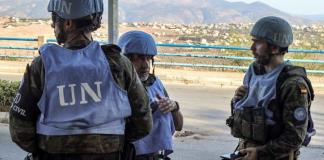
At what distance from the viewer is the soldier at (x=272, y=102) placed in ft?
9.60

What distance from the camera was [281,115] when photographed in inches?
117

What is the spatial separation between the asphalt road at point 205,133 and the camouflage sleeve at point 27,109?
4668 mm

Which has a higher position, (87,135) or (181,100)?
(87,135)

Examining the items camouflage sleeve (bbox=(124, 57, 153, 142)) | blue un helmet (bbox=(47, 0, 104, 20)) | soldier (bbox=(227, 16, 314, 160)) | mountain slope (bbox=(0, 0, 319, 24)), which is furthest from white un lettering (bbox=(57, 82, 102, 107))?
mountain slope (bbox=(0, 0, 319, 24))

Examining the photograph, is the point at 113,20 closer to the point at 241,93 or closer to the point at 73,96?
the point at 241,93

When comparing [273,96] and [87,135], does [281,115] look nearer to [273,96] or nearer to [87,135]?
[273,96]

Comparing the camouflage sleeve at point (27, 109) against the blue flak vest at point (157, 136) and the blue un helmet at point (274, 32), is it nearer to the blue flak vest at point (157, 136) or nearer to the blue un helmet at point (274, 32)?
the blue flak vest at point (157, 136)

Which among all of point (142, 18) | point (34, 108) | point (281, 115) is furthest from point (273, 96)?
point (142, 18)

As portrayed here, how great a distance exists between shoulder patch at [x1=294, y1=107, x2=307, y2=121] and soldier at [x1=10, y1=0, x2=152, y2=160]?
2.80 feet

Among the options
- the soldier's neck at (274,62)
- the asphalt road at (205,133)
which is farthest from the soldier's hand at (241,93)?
the asphalt road at (205,133)

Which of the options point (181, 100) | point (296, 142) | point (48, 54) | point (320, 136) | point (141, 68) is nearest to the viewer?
point (48, 54)

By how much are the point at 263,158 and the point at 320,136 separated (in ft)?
20.0

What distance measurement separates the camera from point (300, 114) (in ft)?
9.55

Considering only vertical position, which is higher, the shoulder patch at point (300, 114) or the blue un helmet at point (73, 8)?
the blue un helmet at point (73, 8)
